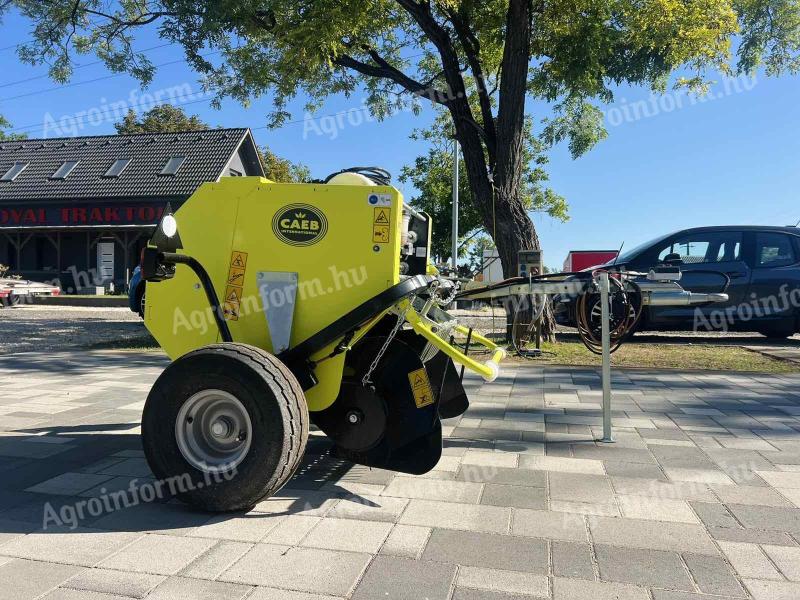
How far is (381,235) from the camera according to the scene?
325 centimetres

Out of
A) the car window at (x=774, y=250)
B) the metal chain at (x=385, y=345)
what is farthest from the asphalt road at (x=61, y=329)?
the car window at (x=774, y=250)

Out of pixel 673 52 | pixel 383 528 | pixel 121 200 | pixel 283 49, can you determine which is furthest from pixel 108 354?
pixel 121 200

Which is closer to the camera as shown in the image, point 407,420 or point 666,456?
point 407,420

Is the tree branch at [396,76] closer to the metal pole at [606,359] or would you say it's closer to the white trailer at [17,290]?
the metal pole at [606,359]

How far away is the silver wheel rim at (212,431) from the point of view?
118 inches

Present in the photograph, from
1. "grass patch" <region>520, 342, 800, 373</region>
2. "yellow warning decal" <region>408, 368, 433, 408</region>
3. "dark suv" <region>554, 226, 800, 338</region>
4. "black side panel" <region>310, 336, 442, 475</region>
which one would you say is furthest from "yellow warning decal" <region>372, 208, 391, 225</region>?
"dark suv" <region>554, 226, 800, 338</region>

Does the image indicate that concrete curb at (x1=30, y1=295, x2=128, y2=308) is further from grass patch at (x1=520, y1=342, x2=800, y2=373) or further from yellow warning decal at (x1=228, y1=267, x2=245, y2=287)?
yellow warning decal at (x1=228, y1=267, x2=245, y2=287)

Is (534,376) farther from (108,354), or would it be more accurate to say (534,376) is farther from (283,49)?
(283,49)

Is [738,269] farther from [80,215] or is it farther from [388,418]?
[80,215]

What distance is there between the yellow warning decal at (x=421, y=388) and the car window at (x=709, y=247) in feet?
28.1

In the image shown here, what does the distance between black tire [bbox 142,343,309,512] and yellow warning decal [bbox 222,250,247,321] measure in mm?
454

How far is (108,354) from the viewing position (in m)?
9.58

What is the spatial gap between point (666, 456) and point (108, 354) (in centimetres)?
872

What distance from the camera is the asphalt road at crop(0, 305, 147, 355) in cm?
1069
